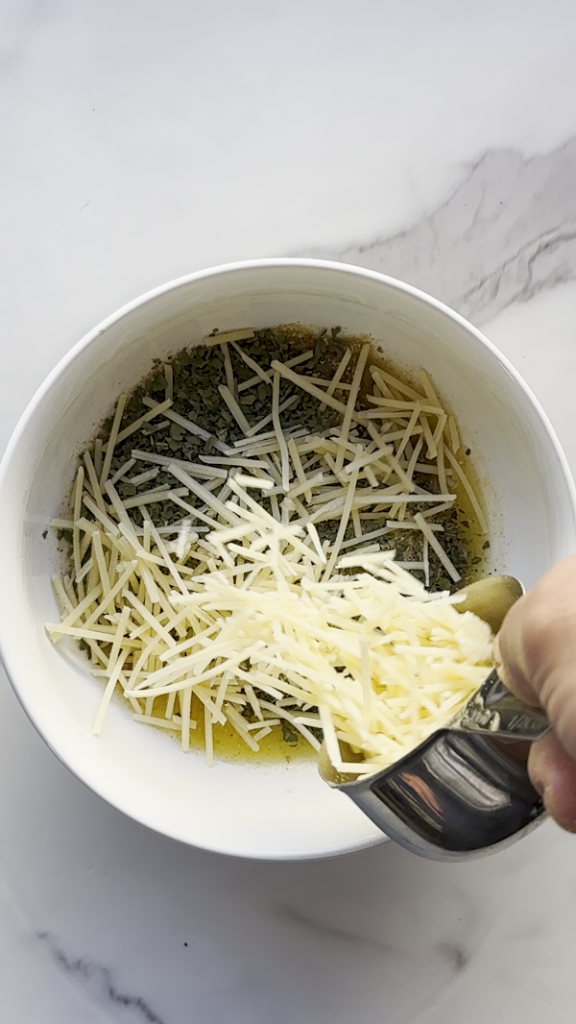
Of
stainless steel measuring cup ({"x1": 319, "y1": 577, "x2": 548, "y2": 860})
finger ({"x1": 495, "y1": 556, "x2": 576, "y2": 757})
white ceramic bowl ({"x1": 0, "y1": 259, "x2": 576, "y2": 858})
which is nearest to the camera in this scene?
finger ({"x1": 495, "y1": 556, "x2": 576, "y2": 757})

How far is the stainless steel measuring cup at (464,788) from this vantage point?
2.02 feet

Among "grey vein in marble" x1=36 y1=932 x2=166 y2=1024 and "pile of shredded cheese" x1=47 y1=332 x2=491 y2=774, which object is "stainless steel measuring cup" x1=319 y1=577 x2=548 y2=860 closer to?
"pile of shredded cheese" x1=47 y1=332 x2=491 y2=774

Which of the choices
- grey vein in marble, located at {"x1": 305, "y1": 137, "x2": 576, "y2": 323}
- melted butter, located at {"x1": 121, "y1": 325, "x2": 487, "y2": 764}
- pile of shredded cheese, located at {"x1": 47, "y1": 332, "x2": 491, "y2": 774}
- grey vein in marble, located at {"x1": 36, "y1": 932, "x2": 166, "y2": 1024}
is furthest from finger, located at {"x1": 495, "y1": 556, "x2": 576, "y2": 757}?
grey vein in marble, located at {"x1": 36, "y1": 932, "x2": 166, "y2": 1024}

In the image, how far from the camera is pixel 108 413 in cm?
91

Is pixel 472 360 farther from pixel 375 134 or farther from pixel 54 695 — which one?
pixel 54 695

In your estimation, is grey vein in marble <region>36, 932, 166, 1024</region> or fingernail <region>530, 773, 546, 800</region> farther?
grey vein in marble <region>36, 932, 166, 1024</region>

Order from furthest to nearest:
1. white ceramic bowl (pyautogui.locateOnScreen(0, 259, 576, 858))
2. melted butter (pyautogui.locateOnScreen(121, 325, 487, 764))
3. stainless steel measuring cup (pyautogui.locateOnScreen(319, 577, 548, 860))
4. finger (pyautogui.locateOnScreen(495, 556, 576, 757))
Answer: melted butter (pyautogui.locateOnScreen(121, 325, 487, 764))
white ceramic bowl (pyautogui.locateOnScreen(0, 259, 576, 858))
stainless steel measuring cup (pyautogui.locateOnScreen(319, 577, 548, 860))
finger (pyautogui.locateOnScreen(495, 556, 576, 757))

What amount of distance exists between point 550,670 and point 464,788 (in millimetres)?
166

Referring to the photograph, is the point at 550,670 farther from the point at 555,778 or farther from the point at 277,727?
the point at 277,727

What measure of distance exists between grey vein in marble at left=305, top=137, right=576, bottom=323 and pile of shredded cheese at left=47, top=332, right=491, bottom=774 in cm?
11

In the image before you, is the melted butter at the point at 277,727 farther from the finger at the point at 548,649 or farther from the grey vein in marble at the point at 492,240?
the finger at the point at 548,649

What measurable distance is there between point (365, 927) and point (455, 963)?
4.0 inches

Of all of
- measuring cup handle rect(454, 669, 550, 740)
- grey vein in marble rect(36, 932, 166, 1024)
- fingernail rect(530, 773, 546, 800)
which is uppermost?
measuring cup handle rect(454, 669, 550, 740)

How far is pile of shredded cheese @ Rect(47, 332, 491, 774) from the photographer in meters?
0.81
